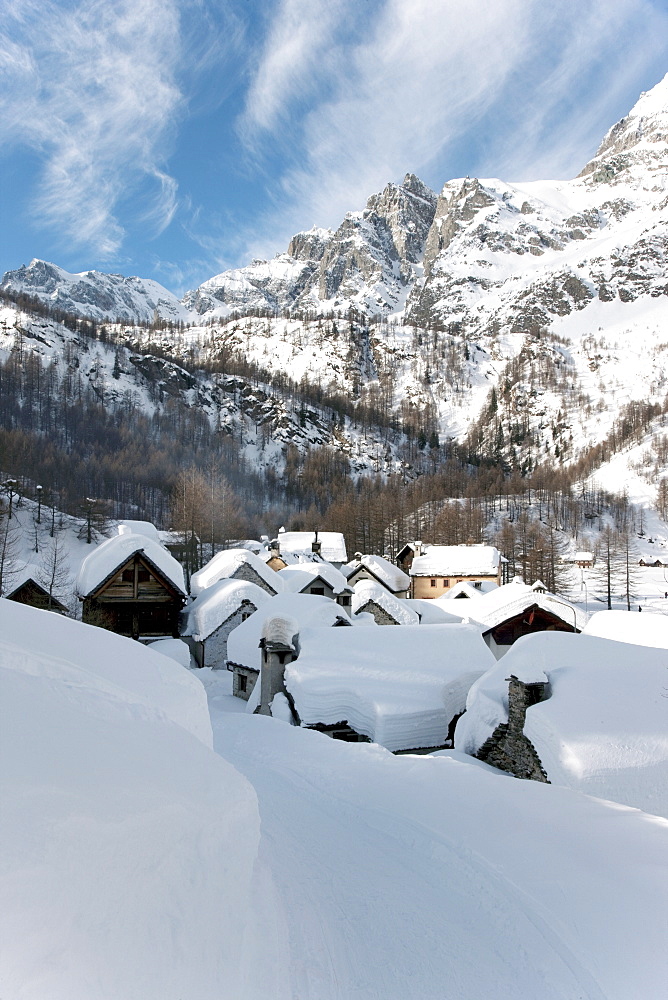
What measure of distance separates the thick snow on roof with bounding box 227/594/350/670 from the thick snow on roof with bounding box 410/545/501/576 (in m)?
33.4

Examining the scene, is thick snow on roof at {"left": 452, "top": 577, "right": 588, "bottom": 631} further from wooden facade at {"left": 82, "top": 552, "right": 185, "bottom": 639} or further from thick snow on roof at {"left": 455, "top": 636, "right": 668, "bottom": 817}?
thick snow on roof at {"left": 455, "top": 636, "right": 668, "bottom": 817}

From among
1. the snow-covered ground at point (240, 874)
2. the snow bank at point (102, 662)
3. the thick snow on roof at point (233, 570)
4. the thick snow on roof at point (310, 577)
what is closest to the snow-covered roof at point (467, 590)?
the thick snow on roof at point (310, 577)

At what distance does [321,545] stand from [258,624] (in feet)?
102

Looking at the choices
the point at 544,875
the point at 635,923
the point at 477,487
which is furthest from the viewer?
the point at 477,487

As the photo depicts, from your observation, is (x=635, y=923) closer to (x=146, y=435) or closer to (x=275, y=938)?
(x=275, y=938)

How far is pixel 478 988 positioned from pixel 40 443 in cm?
11509

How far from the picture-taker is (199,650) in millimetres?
32000

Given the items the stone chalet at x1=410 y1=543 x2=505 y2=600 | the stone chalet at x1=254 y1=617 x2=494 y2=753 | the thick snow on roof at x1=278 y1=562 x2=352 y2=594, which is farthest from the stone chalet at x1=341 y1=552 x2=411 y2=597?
the stone chalet at x1=254 y1=617 x2=494 y2=753

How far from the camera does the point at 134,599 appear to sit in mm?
31891

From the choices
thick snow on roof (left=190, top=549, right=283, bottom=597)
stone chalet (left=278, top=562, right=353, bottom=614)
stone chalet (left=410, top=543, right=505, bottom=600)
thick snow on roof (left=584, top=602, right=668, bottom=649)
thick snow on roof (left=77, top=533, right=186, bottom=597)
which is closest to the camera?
thick snow on roof (left=584, top=602, right=668, bottom=649)

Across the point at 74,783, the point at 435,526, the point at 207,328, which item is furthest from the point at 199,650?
the point at 207,328

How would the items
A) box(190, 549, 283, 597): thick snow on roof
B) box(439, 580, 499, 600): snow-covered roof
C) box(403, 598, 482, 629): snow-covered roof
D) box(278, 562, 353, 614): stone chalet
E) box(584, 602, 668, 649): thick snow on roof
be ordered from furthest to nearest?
box(439, 580, 499, 600): snow-covered roof < box(278, 562, 353, 614): stone chalet < box(403, 598, 482, 629): snow-covered roof < box(190, 549, 283, 597): thick snow on roof < box(584, 602, 668, 649): thick snow on roof

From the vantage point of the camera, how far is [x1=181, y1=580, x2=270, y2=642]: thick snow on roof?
31516 millimetres

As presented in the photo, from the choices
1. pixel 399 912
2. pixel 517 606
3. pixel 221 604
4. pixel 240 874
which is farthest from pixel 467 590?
pixel 240 874
